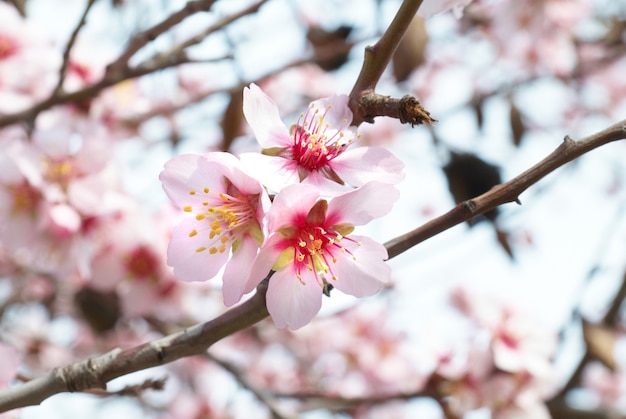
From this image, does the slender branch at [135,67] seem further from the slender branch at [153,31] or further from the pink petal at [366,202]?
the pink petal at [366,202]

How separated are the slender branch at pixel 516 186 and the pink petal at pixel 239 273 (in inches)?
6.5

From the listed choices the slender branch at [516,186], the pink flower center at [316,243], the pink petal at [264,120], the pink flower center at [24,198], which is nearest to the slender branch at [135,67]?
the pink flower center at [24,198]

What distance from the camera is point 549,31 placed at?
2.85 meters

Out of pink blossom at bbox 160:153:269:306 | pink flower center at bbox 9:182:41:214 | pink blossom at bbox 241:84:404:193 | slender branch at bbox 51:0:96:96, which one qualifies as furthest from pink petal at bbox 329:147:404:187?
pink flower center at bbox 9:182:41:214

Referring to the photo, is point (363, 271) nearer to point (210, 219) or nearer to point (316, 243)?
point (316, 243)

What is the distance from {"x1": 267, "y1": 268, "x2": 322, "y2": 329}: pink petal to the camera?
0.72m

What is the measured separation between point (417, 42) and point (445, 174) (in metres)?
0.32

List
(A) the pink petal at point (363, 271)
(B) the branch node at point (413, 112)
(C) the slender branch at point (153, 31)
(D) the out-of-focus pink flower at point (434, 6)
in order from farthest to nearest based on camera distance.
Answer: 1. (C) the slender branch at point (153, 31)
2. (D) the out-of-focus pink flower at point (434, 6)
3. (A) the pink petal at point (363, 271)
4. (B) the branch node at point (413, 112)

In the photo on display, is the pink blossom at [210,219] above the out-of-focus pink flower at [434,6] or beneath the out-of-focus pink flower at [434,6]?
beneath

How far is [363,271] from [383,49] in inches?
9.2

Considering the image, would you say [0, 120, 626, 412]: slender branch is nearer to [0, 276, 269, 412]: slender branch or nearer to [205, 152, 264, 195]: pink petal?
[0, 276, 269, 412]: slender branch

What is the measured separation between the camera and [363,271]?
756mm

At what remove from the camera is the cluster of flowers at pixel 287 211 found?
726mm

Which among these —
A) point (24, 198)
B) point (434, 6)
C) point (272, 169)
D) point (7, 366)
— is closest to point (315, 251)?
point (272, 169)
